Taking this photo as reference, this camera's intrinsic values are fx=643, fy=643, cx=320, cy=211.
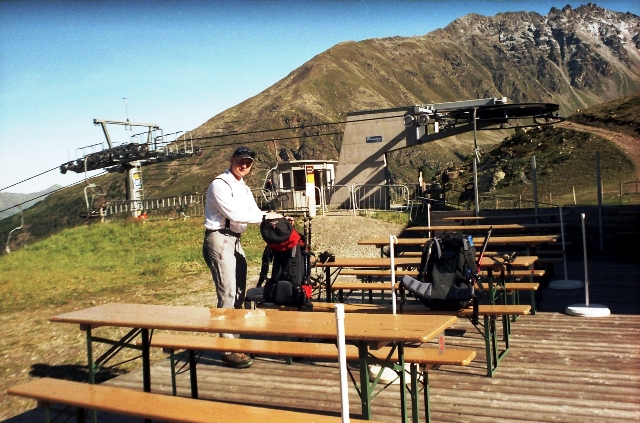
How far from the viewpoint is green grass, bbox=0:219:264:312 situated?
1413 centimetres

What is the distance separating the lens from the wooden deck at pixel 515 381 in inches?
172

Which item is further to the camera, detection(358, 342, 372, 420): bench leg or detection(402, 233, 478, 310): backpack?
detection(402, 233, 478, 310): backpack

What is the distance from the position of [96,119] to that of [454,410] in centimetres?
3937

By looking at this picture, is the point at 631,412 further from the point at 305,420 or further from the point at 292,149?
the point at 292,149

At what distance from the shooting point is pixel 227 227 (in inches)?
231

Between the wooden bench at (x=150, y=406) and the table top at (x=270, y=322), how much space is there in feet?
1.49

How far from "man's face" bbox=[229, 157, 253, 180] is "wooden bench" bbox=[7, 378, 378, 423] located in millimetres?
2490

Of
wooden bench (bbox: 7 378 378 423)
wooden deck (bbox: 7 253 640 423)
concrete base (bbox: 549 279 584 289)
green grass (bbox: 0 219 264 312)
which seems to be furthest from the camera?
green grass (bbox: 0 219 264 312)

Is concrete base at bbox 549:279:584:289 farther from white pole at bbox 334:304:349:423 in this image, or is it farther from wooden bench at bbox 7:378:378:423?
white pole at bbox 334:304:349:423

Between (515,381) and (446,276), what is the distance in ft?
3.40

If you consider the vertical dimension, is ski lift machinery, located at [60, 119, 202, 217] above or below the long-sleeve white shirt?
above

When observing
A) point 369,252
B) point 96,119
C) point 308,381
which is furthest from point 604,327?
point 96,119

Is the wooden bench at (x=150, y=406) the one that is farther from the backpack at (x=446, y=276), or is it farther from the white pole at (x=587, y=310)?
the white pole at (x=587, y=310)

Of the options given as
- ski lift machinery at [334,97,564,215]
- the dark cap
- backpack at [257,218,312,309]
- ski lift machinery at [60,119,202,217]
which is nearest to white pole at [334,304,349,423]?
backpack at [257,218,312,309]
